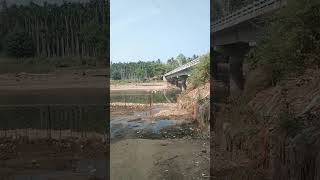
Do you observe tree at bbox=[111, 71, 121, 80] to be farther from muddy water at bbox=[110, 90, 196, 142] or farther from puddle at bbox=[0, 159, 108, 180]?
puddle at bbox=[0, 159, 108, 180]

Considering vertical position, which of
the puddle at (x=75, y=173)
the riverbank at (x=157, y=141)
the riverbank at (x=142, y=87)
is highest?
the riverbank at (x=142, y=87)

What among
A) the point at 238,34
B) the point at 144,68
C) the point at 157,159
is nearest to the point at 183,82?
the point at 144,68

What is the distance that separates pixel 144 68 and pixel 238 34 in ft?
9.96

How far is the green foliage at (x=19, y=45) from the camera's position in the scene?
10.4 meters

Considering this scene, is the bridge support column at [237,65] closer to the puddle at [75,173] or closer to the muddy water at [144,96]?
the muddy water at [144,96]

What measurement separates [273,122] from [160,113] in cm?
442

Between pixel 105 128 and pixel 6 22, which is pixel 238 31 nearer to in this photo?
pixel 105 128

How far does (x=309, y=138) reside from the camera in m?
5.33

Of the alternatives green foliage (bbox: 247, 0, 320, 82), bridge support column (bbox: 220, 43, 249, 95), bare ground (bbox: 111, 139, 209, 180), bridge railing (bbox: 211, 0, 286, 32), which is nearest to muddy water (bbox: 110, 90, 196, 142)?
bare ground (bbox: 111, 139, 209, 180)

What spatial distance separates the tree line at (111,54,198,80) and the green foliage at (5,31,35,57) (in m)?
1.84

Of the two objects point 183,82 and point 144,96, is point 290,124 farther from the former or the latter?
point 144,96

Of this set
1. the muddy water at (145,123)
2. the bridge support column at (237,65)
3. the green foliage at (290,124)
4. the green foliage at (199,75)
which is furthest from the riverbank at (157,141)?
the green foliage at (290,124)

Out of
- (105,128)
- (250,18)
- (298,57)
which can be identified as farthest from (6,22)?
(298,57)

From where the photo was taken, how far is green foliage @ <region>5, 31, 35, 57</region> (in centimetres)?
1040
